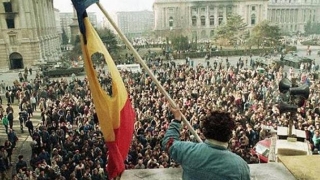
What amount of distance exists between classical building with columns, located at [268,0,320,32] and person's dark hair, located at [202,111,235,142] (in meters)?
114

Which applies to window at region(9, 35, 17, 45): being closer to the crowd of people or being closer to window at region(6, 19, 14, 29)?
window at region(6, 19, 14, 29)

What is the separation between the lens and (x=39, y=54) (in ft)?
137

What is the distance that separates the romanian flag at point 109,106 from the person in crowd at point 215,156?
5.15 ft

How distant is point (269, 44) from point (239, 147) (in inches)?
1804

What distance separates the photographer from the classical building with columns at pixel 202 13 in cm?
9250

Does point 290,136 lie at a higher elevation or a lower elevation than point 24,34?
lower

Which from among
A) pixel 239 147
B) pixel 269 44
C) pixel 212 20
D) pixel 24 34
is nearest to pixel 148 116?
pixel 239 147

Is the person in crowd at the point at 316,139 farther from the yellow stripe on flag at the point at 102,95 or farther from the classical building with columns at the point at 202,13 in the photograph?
the classical building with columns at the point at 202,13

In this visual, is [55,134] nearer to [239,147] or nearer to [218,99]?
[239,147]

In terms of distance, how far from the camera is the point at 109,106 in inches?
159

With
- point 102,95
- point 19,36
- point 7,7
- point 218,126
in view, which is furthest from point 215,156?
point 7,7

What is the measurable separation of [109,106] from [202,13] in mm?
95609

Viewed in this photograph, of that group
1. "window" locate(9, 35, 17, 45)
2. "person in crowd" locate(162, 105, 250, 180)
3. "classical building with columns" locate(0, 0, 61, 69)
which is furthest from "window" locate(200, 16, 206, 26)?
"person in crowd" locate(162, 105, 250, 180)

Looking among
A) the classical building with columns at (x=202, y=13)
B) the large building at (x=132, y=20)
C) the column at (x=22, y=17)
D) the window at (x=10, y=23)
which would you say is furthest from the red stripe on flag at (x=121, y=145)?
the large building at (x=132, y=20)
